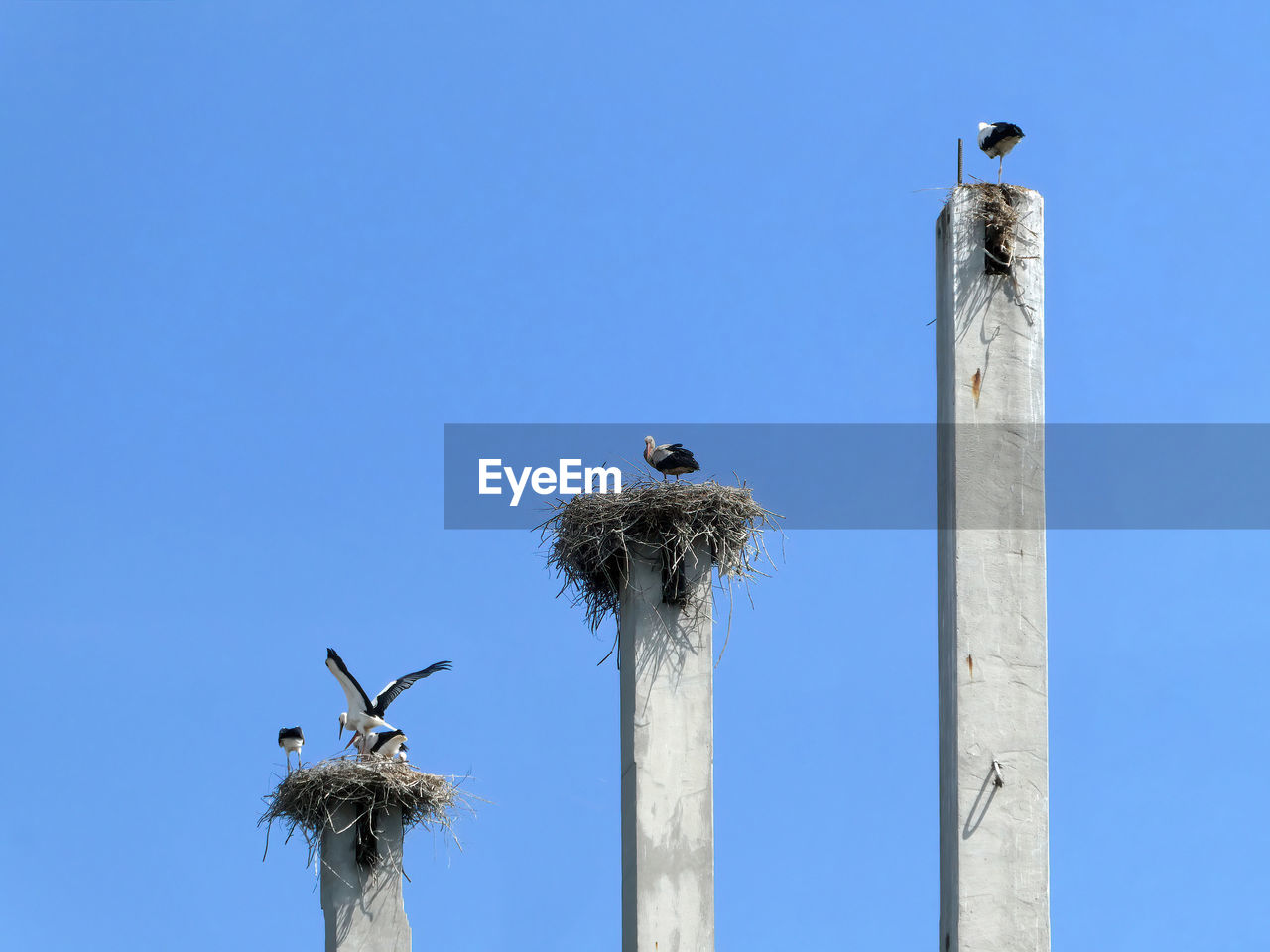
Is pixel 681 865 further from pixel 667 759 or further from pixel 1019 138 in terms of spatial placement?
pixel 1019 138

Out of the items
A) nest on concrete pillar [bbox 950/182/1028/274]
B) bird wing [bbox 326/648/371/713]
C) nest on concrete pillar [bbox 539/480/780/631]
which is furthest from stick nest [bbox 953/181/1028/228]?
bird wing [bbox 326/648/371/713]

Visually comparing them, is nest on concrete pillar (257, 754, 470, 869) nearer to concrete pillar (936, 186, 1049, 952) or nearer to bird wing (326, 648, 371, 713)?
bird wing (326, 648, 371, 713)

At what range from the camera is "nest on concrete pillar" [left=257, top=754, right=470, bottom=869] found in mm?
12977

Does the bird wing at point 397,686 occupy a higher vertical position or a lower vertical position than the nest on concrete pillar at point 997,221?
lower

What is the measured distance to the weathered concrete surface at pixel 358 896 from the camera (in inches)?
498

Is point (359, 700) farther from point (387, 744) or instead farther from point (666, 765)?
point (666, 765)

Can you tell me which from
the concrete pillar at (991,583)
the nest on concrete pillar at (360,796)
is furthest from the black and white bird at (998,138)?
the nest on concrete pillar at (360,796)

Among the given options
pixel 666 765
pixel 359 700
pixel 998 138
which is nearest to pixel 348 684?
pixel 359 700

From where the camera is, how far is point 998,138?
10.1m

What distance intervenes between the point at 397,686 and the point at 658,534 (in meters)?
3.22

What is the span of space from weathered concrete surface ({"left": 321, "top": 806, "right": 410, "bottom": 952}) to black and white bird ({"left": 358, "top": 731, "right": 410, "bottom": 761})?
63 centimetres

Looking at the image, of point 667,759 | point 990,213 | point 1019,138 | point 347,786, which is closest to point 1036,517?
point 990,213

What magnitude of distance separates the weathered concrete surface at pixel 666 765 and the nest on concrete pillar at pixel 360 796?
85.3 inches

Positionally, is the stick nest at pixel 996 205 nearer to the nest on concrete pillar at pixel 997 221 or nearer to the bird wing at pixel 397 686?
the nest on concrete pillar at pixel 997 221
